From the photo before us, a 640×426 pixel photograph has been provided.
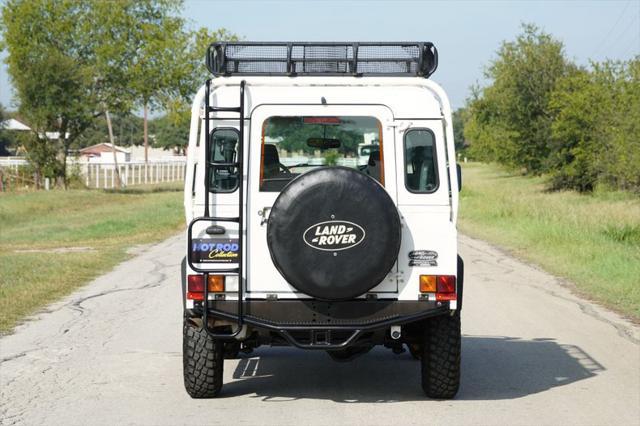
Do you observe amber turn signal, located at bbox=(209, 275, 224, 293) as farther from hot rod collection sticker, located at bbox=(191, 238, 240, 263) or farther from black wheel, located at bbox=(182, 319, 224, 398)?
black wheel, located at bbox=(182, 319, 224, 398)

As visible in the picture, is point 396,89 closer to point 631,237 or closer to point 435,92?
point 435,92

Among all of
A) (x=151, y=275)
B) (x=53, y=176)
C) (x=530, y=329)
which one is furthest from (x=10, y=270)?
(x=53, y=176)

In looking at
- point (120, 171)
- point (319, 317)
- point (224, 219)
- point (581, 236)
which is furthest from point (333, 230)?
point (120, 171)

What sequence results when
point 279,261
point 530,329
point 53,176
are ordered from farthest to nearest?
point 53,176, point 530,329, point 279,261

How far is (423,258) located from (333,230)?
0.81m

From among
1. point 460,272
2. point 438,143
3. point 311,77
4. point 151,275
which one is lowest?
point 151,275

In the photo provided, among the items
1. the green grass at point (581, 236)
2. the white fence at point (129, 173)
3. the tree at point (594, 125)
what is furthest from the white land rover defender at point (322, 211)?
the white fence at point (129, 173)

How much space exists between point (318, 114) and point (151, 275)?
31.9 ft

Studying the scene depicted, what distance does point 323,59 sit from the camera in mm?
7871

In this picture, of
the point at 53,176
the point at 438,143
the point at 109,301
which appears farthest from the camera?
the point at 53,176

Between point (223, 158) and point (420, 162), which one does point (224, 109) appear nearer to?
point (223, 158)

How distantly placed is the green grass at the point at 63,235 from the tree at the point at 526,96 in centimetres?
1670

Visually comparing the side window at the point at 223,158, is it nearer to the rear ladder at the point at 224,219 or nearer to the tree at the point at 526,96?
the rear ladder at the point at 224,219

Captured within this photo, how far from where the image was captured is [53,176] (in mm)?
50375
